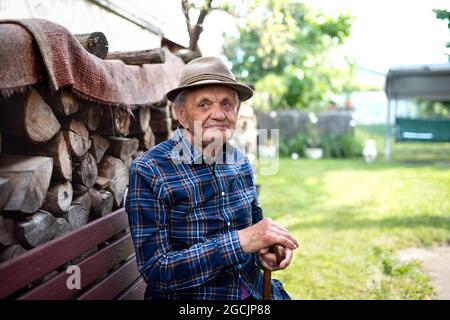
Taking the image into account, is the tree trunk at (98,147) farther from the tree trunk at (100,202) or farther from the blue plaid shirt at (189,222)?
the blue plaid shirt at (189,222)

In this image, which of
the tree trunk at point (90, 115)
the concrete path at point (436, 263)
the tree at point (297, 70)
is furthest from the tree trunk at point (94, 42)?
the tree at point (297, 70)

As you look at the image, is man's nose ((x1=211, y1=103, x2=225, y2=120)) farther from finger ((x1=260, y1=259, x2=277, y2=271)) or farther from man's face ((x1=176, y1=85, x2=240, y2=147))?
finger ((x1=260, y1=259, x2=277, y2=271))

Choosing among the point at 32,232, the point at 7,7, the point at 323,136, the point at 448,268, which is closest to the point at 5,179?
the point at 32,232

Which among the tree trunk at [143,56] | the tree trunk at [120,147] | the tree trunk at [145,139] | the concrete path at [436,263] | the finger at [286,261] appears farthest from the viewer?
the concrete path at [436,263]

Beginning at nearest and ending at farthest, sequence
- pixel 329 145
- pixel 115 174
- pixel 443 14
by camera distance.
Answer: pixel 115 174 < pixel 443 14 < pixel 329 145

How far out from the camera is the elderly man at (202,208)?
145cm

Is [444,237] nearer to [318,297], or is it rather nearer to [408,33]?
[318,297]

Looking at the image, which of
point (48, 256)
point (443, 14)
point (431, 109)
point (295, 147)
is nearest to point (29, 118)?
point (48, 256)

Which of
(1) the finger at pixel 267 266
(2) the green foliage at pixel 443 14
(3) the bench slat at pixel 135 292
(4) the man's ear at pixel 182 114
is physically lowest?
(3) the bench slat at pixel 135 292

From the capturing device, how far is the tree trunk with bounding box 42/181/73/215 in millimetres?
1552

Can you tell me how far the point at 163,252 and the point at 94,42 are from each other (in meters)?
0.93

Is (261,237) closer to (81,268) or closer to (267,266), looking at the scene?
(267,266)

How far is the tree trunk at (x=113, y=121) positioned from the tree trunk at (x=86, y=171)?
182 millimetres

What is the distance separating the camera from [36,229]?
4.65 feet
